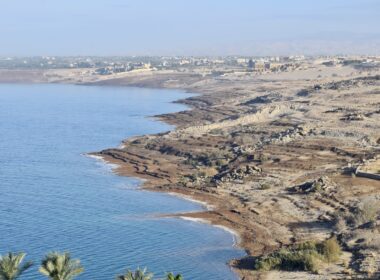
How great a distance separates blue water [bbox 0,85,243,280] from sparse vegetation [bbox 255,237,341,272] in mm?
1566

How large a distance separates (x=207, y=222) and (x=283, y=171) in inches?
435

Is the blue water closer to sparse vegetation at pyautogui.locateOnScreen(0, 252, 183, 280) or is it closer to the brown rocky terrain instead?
the brown rocky terrain

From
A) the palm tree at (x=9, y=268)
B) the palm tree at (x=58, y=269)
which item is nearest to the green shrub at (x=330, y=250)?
the palm tree at (x=58, y=269)

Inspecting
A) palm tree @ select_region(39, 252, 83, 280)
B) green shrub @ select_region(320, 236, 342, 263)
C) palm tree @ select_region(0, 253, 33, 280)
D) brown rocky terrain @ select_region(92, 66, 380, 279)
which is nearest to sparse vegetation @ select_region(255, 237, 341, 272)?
green shrub @ select_region(320, 236, 342, 263)

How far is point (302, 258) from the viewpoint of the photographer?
28859mm

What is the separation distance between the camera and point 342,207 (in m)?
37.6

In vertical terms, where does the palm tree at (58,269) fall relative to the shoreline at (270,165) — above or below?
above

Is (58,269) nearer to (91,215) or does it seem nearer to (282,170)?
(91,215)

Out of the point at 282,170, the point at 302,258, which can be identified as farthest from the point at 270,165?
the point at 302,258

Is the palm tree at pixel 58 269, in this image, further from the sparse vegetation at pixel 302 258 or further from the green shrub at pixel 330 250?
the green shrub at pixel 330 250

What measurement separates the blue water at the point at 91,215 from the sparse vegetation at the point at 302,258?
61.6 inches

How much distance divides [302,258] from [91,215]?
13.4 m

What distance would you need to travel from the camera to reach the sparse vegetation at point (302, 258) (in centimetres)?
2859

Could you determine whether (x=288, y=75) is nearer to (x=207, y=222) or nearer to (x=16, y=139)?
(x=16, y=139)
